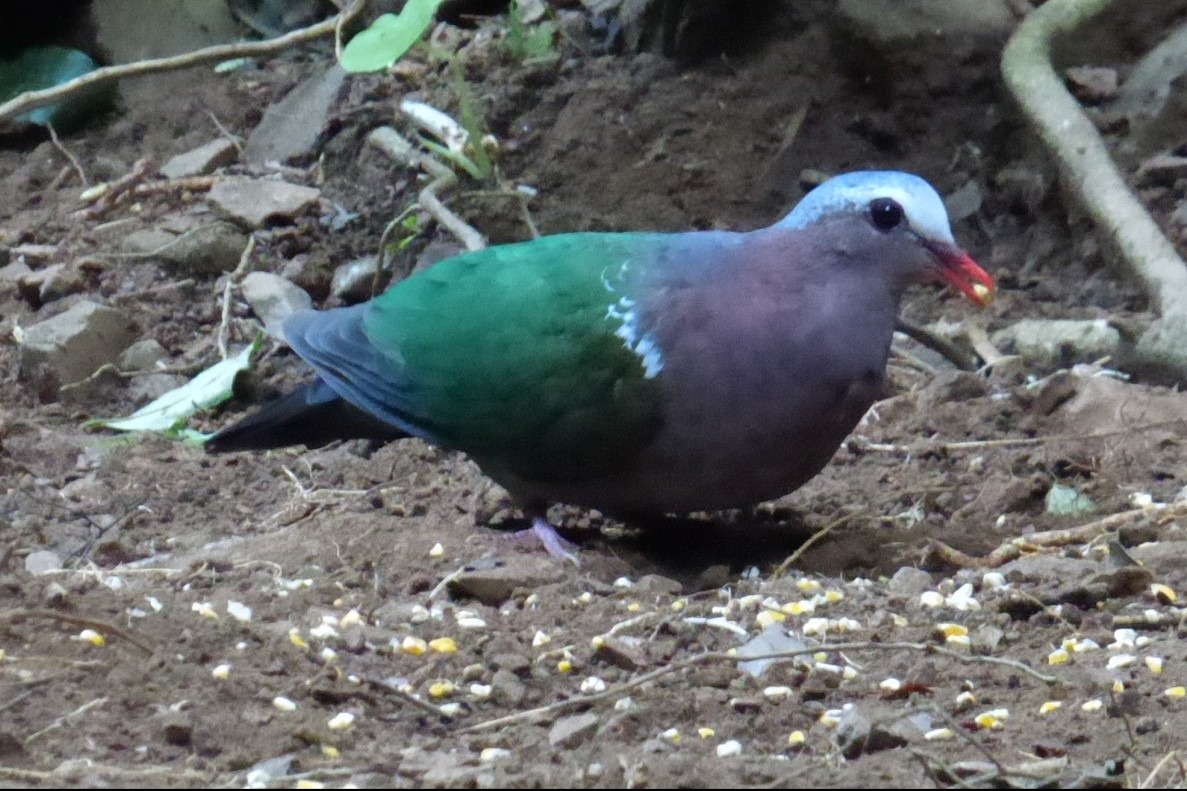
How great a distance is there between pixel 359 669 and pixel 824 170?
3.73 meters

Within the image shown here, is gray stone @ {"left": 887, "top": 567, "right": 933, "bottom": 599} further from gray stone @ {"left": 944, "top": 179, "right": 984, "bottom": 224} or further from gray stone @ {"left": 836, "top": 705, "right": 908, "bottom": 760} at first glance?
gray stone @ {"left": 944, "top": 179, "right": 984, "bottom": 224}

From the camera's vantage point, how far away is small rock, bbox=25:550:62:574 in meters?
3.73

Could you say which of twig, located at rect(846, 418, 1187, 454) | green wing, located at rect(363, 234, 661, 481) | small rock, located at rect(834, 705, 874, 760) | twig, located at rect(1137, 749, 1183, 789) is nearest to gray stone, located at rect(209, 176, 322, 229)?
green wing, located at rect(363, 234, 661, 481)

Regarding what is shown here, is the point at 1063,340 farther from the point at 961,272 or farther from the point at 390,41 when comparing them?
the point at 390,41

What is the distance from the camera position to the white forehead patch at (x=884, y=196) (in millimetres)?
3637

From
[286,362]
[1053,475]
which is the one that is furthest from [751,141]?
[1053,475]

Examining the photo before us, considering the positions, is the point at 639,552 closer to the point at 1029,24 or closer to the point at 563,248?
the point at 563,248

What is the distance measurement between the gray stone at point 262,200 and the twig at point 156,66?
2.13 ft

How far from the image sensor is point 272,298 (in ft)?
18.1

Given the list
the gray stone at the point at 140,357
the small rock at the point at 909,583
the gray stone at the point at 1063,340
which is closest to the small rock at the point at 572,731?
the small rock at the point at 909,583

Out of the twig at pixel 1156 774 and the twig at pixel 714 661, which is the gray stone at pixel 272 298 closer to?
the twig at pixel 714 661

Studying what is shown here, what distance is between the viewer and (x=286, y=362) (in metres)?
→ 5.37

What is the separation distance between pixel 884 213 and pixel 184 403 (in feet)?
7.70

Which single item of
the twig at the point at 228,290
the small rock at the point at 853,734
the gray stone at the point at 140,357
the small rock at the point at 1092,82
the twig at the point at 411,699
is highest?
the small rock at the point at 1092,82
